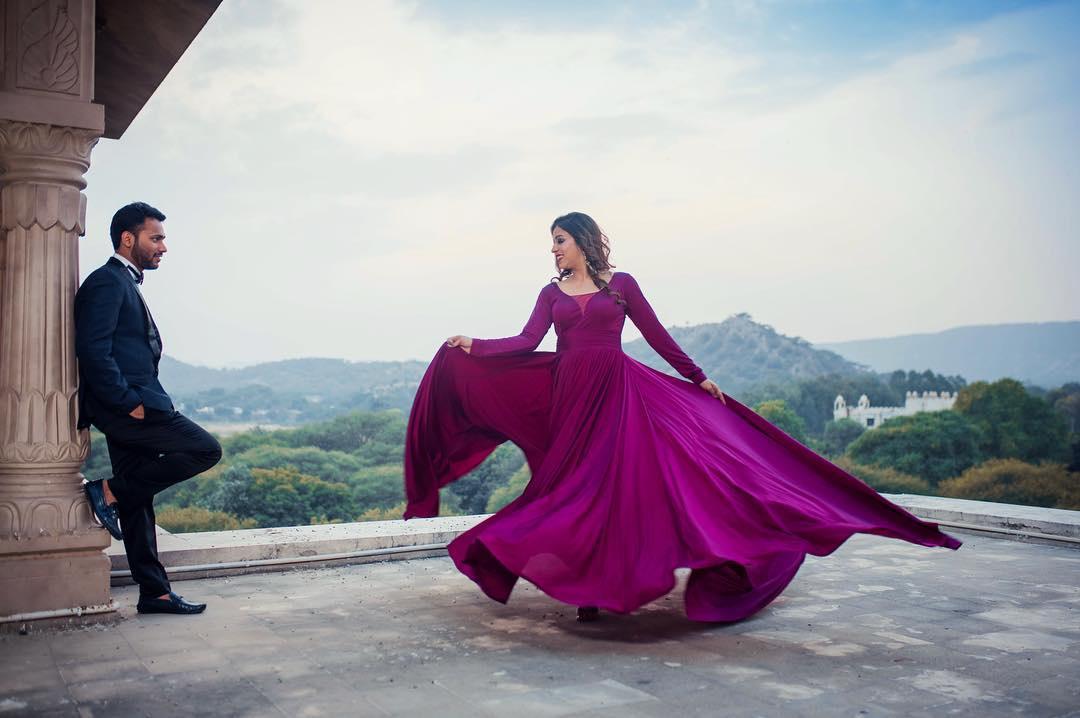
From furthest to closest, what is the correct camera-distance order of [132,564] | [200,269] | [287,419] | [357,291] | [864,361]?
1. [357,291]
2. [200,269]
3. [864,361]
4. [287,419]
5. [132,564]

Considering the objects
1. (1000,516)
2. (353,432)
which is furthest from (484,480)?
(1000,516)

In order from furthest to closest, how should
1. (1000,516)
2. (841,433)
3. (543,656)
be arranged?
(841,433)
(1000,516)
(543,656)

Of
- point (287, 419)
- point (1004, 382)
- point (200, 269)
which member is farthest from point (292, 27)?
point (1004, 382)

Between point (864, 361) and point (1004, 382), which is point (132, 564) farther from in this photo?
point (864, 361)

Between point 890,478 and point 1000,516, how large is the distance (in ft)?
88.3

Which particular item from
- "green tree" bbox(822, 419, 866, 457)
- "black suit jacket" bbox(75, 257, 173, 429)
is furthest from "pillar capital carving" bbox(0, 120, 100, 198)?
"green tree" bbox(822, 419, 866, 457)

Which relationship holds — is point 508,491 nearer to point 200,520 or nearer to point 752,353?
point 200,520

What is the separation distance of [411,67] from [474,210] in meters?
18.4

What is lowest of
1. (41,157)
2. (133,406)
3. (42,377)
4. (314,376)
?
(133,406)

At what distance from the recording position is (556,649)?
3498 mm

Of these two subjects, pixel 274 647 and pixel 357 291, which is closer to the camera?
pixel 274 647

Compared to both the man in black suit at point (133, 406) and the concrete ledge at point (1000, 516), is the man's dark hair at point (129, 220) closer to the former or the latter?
the man in black suit at point (133, 406)

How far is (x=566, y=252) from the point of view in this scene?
4.47m

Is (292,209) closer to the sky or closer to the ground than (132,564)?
closer to the sky
